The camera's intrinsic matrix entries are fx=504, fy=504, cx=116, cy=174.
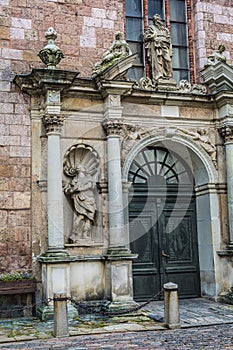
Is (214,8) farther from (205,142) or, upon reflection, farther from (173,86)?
(205,142)

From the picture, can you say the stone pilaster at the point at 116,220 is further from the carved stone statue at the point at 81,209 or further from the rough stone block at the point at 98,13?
the rough stone block at the point at 98,13

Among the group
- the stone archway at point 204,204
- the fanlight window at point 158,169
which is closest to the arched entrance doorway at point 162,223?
the fanlight window at point 158,169

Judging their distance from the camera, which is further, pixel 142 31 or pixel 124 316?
pixel 142 31

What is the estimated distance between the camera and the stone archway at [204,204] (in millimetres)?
10492

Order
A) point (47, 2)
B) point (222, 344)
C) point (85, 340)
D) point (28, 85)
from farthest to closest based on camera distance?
point (47, 2), point (28, 85), point (85, 340), point (222, 344)

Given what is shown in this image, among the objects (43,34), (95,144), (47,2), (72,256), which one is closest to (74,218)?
(72,256)

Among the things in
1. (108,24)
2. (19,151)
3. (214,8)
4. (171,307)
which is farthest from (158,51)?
(171,307)

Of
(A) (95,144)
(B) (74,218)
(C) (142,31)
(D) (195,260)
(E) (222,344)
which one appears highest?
(C) (142,31)

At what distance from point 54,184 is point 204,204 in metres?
3.49

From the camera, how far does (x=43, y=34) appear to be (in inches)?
397

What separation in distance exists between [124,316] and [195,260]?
2729 millimetres

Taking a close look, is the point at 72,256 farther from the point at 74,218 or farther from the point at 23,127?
the point at 23,127

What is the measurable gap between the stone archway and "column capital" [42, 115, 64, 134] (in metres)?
1.69

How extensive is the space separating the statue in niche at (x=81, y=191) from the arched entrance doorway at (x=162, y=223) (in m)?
1.06
